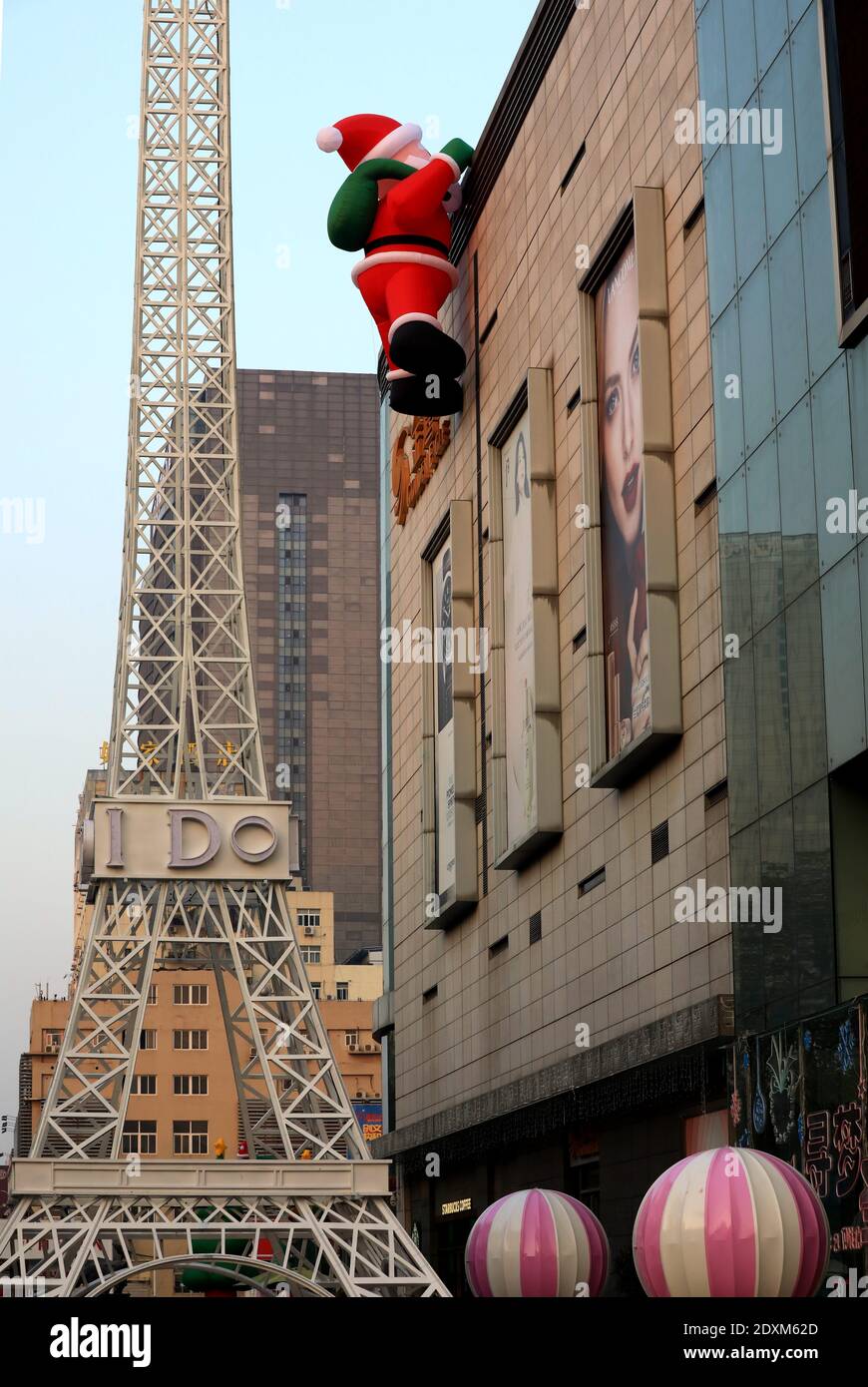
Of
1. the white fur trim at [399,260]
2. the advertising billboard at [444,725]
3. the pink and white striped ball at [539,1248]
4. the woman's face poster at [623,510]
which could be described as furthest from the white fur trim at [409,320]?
the pink and white striped ball at [539,1248]

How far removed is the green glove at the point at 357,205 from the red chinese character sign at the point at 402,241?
0.03m

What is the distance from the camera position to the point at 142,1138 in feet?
394

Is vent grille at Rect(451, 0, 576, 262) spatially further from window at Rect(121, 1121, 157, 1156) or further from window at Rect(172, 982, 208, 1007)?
window at Rect(172, 982, 208, 1007)

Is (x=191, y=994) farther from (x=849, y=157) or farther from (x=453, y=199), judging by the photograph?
(x=849, y=157)

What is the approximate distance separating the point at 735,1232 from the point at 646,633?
19.8 m

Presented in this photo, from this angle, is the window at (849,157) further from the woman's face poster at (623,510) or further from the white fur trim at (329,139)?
the white fur trim at (329,139)

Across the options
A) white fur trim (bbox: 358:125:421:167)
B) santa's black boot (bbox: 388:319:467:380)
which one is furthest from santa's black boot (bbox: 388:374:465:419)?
white fur trim (bbox: 358:125:421:167)

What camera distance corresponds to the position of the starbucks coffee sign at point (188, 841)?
6144 cm

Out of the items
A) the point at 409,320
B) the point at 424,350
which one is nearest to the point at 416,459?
the point at 424,350
